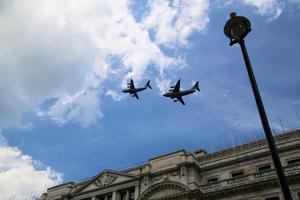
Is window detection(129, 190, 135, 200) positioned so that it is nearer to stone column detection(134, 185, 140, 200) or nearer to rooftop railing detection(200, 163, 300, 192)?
stone column detection(134, 185, 140, 200)

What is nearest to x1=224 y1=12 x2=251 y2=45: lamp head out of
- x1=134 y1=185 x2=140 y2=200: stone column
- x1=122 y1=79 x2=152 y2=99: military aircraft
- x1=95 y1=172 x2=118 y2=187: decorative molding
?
x1=134 y1=185 x2=140 y2=200: stone column

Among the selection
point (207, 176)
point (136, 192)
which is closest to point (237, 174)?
point (207, 176)

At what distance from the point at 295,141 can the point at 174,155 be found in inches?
479

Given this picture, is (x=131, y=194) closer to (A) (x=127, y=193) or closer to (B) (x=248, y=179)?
(A) (x=127, y=193)

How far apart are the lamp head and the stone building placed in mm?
20031

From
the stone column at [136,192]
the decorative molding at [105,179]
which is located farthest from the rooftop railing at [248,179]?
the decorative molding at [105,179]

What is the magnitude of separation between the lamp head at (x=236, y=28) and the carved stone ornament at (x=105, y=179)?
98.4 feet

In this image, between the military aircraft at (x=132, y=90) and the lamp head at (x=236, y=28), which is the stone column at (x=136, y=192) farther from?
the lamp head at (x=236, y=28)

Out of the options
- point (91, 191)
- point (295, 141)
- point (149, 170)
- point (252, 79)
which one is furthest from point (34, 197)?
point (252, 79)

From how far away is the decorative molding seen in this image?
38334mm

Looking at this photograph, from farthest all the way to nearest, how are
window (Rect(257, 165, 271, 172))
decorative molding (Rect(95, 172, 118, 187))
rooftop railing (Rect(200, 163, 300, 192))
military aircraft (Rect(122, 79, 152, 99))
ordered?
military aircraft (Rect(122, 79, 152, 99)) → decorative molding (Rect(95, 172, 118, 187)) → window (Rect(257, 165, 271, 172)) → rooftop railing (Rect(200, 163, 300, 192))

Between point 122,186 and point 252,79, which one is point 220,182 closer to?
point 122,186

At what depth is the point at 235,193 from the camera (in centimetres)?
Answer: 2927

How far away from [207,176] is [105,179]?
495 inches
